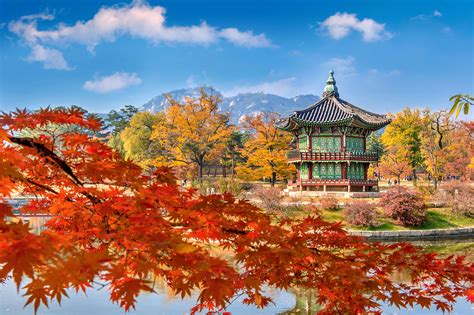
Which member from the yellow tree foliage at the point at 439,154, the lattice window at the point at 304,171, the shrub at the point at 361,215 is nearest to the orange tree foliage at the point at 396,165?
the yellow tree foliage at the point at 439,154

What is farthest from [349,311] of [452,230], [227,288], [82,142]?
[452,230]

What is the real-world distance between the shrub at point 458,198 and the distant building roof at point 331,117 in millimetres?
6581

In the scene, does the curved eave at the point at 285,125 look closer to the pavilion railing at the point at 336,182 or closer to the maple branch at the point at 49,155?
the pavilion railing at the point at 336,182

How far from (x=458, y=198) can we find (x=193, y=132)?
19736 millimetres

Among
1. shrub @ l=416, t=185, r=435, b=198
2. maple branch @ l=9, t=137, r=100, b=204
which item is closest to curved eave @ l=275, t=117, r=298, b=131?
shrub @ l=416, t=185, r=435, b=198

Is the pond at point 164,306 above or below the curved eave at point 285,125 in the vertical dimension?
below

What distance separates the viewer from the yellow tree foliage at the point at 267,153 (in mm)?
31500

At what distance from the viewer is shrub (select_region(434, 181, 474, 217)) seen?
23.0 m

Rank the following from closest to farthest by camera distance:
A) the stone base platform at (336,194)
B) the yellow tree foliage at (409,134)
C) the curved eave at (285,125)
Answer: the stone base platform at (336,194)
the curved eave at (285,125)
the yellow tree foliage at (409,134)

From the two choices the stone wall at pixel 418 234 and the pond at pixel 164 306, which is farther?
the stone wall at pixel 418 234

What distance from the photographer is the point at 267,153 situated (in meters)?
31.6

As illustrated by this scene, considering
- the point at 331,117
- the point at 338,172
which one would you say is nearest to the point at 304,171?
the point at 338,172

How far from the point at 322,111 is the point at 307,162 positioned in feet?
13.1

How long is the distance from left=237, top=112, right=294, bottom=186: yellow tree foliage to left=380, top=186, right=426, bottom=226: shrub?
11.1 m
